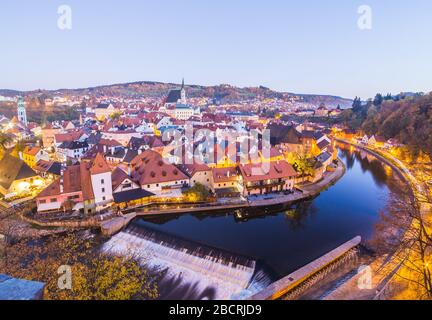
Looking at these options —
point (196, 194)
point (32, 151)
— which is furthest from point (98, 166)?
point (32, 151)

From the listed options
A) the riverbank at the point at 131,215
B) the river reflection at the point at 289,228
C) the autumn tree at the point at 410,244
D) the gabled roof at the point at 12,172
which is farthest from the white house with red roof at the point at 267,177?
the gabled roof at the point at 12,172

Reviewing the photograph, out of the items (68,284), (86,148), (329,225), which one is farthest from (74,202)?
(329,225)

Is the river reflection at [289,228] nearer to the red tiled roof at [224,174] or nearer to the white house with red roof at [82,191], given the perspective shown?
the red tiled roof at [224,174]

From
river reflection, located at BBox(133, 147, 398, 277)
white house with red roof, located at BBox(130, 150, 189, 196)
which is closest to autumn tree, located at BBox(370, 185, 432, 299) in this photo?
river reflection, located at BBox(133, 147, 398, 277)

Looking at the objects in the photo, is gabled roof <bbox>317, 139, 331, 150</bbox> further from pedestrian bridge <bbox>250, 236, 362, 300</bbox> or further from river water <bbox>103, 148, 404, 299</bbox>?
pedestrian bridge <bbox>250, 236, 362, 300</bbox>

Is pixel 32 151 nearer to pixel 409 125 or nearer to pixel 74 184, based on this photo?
pixel 74 184
